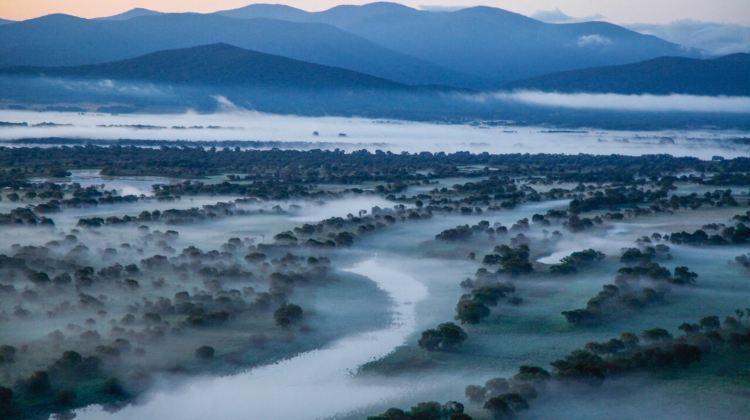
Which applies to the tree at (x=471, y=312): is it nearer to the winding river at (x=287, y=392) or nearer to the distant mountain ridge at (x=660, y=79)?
the winding river at (x=287, y=392)

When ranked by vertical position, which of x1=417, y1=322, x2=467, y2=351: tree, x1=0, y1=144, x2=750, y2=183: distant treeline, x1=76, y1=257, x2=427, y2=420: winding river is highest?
x1=0, y1=144, x2=750, y2=183: distant treeline

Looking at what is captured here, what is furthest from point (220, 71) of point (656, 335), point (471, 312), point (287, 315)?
point (656, 335)

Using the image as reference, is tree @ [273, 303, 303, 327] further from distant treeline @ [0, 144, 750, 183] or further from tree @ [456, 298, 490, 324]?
distant treeline @ [0, 144, 750, 183]

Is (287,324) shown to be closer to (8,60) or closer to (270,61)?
(270,61)

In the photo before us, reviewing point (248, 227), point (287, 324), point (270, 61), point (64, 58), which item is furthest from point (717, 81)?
point (287, 324)

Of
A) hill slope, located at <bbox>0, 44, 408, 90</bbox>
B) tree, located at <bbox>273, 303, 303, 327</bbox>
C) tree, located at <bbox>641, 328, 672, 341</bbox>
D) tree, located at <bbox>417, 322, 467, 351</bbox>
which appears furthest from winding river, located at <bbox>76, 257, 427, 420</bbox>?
hill slope, located at <bbox>0, 44, 408, 90</bbox>

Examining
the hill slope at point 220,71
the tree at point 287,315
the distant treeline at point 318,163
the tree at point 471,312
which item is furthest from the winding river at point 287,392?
the hill slope at point 220,71
